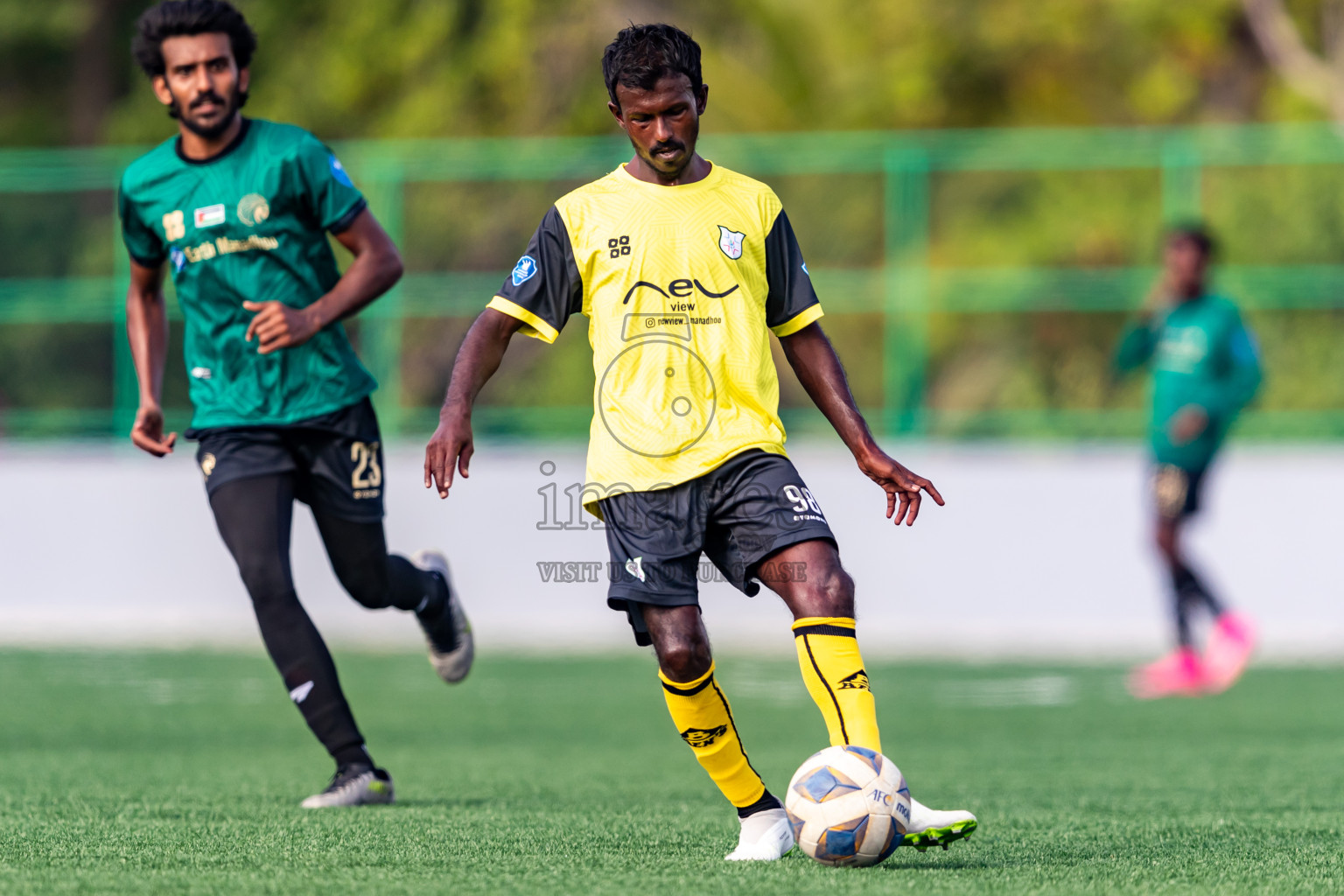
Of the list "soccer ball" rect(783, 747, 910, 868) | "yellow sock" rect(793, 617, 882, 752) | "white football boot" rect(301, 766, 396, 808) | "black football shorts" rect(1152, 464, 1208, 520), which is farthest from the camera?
"black football shorts" rect(1152, 464, 1208, 520)

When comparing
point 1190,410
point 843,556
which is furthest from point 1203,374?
point 843,556

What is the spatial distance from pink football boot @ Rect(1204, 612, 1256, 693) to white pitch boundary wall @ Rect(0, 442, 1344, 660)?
1.72 m

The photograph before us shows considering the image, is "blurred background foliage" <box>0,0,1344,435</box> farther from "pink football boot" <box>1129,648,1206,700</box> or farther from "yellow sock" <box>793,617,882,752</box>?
"yellow sock" <box>793,617,882,752</box>

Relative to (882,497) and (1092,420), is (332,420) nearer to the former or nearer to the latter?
(882,497)

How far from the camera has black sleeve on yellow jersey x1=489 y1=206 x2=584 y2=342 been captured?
192 inches

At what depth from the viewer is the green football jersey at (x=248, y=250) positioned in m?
5.97

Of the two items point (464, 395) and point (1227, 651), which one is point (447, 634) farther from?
point (1227, 651)

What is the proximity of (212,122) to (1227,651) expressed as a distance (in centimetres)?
693

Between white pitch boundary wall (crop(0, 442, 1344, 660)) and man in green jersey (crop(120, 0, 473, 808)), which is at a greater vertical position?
man in green jersey (crop(120, 0, 473, 808))

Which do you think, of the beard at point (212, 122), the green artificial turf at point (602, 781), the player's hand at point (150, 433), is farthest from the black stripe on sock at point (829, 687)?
the beard at point (212, 122)

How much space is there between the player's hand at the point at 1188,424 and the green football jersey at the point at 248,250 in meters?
6.01

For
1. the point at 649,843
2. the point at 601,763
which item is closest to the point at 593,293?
the point at 649,843

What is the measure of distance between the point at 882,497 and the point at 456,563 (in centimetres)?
309

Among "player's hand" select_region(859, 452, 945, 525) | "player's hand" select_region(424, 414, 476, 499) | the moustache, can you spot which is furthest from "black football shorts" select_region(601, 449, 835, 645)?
the moustache
